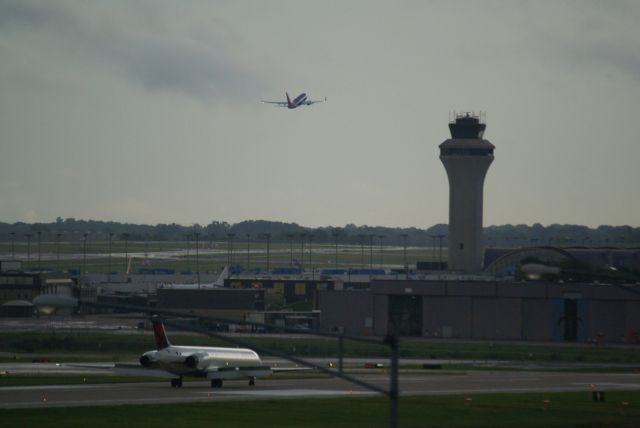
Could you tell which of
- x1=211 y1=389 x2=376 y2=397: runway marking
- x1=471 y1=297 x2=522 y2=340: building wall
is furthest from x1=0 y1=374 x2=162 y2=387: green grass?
x1=471 y1=297 x2=522 y2=340: building wall

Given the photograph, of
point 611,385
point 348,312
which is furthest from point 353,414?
point 348,312

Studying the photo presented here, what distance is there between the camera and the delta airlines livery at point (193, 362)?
7731 centimetres

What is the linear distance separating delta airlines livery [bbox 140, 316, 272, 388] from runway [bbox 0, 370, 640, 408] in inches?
32.5

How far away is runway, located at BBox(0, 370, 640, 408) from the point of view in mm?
68125

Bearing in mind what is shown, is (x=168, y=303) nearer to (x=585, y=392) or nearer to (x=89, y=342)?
(x=89, y=342)

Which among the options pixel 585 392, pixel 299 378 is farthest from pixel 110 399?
pixel 585 392

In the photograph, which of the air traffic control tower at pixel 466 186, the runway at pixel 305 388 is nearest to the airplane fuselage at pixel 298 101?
the air traffic control tower at pixel 466 186

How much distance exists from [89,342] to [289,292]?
79195mm

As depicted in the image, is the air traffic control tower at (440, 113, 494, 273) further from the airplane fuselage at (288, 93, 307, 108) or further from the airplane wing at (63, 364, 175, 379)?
the airplane wing at (63, 364, 175, 379)

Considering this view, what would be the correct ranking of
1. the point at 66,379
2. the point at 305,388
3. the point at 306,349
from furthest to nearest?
the point at 306,349 → the point at 66,379 → the point at 305,388

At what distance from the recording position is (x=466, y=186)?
7392 inches

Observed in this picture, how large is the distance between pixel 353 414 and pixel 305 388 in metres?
16.7

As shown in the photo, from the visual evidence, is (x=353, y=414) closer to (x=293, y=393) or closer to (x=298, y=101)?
(x=293, y=393)

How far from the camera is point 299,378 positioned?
8906 centimetres
